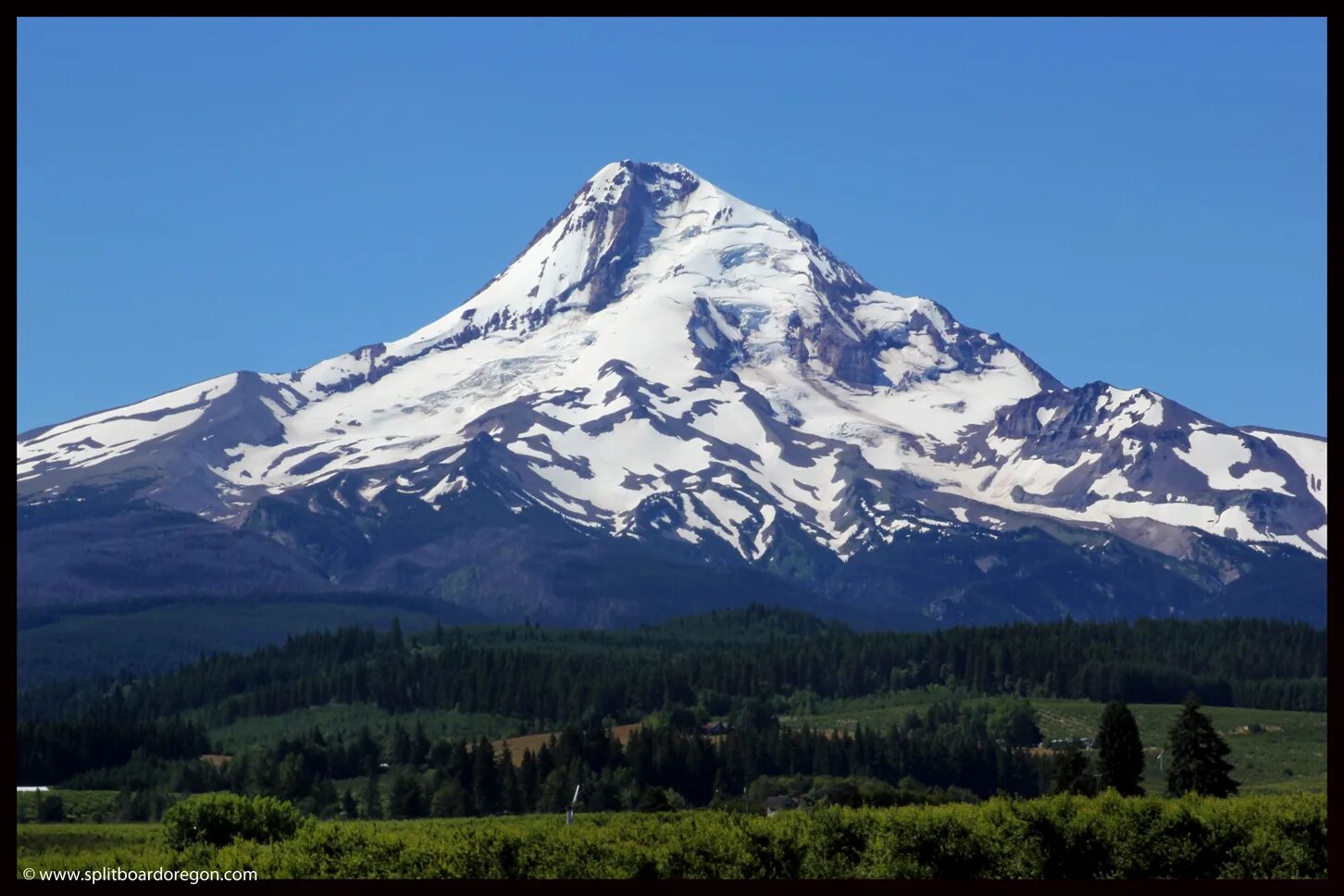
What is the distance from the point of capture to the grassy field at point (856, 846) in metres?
49.8

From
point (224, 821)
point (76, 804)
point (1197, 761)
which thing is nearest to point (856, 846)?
point (224, 821)

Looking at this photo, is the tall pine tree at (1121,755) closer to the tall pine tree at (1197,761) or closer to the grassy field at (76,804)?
the tall pine tree at (1197,761)

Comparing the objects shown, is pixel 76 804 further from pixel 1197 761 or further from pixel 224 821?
pixel 224 821

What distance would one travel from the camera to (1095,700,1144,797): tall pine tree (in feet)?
330

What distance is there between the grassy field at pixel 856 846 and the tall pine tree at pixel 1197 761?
149ft

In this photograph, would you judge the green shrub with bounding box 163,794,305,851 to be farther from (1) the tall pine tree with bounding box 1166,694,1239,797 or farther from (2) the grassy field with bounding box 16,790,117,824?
(2) the grassy field with bounding box 16,790,117,824

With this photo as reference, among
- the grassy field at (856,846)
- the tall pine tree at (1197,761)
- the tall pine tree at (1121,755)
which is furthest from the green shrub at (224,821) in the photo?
the tall pine tree at (1197,761)

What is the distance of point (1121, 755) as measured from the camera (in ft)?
335

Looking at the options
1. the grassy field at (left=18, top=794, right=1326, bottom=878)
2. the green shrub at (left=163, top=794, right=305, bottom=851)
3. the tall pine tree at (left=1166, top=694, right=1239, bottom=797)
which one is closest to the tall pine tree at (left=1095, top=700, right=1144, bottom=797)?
the tall pine tree at (left=1166, top=694, right=1239, bottom=797)

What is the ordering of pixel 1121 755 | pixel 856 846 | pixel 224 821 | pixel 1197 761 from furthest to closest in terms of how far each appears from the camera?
1. pixel 1121 755
2. pixel 1197 761
3. pixel 224 821
4. pixel 856 846

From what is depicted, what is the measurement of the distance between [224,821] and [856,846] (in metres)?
21.9

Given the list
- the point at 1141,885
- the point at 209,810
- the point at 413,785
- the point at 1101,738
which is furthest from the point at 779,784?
the point at 1141,885
